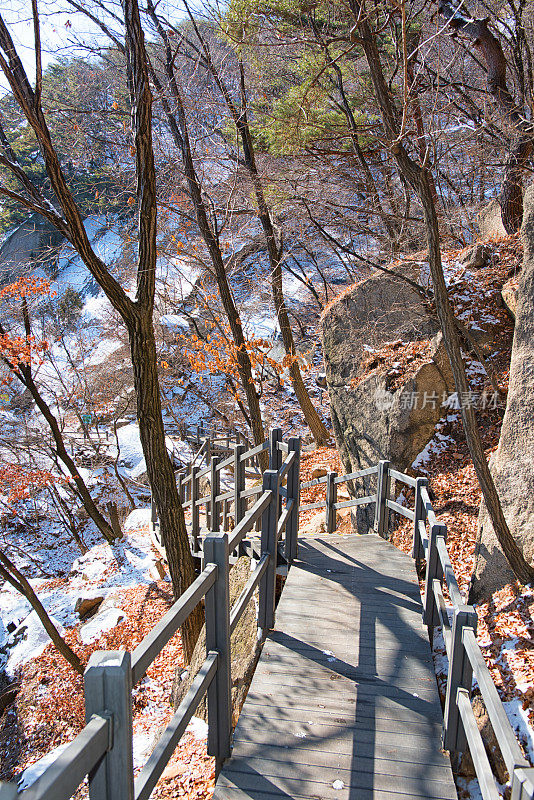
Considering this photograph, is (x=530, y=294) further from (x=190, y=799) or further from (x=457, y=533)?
(x=190, y=799)

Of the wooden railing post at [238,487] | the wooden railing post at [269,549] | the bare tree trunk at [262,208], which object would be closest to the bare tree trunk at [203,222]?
the bare tree trunk at [262,208]

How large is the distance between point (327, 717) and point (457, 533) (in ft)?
13.6

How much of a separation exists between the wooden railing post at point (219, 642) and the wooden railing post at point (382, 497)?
3732mm

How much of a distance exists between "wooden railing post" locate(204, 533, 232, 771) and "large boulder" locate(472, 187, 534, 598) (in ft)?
11.3

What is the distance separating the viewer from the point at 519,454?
5.55 metres

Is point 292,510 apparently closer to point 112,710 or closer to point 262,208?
point 112,710

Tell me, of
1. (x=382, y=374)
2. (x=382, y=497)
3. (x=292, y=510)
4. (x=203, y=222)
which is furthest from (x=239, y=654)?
(x=203, y=222)

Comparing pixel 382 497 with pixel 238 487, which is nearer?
pixel 382 497

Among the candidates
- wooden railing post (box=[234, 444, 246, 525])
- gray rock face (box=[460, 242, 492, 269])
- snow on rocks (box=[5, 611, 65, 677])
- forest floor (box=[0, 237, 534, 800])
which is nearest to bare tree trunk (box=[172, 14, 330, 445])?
forest floor (box=[0, 237, 534, 800])

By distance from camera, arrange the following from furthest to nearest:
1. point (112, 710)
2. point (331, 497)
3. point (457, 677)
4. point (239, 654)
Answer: point (331, 497) < point (239, 654) < point (457, 677) < point (112, 710)

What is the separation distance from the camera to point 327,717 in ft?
11.3

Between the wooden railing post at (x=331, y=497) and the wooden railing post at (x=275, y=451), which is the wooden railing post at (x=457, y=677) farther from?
the wooden railing post at (x=331, y=497)

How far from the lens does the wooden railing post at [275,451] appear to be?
558 cm

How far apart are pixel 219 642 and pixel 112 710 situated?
134cm
